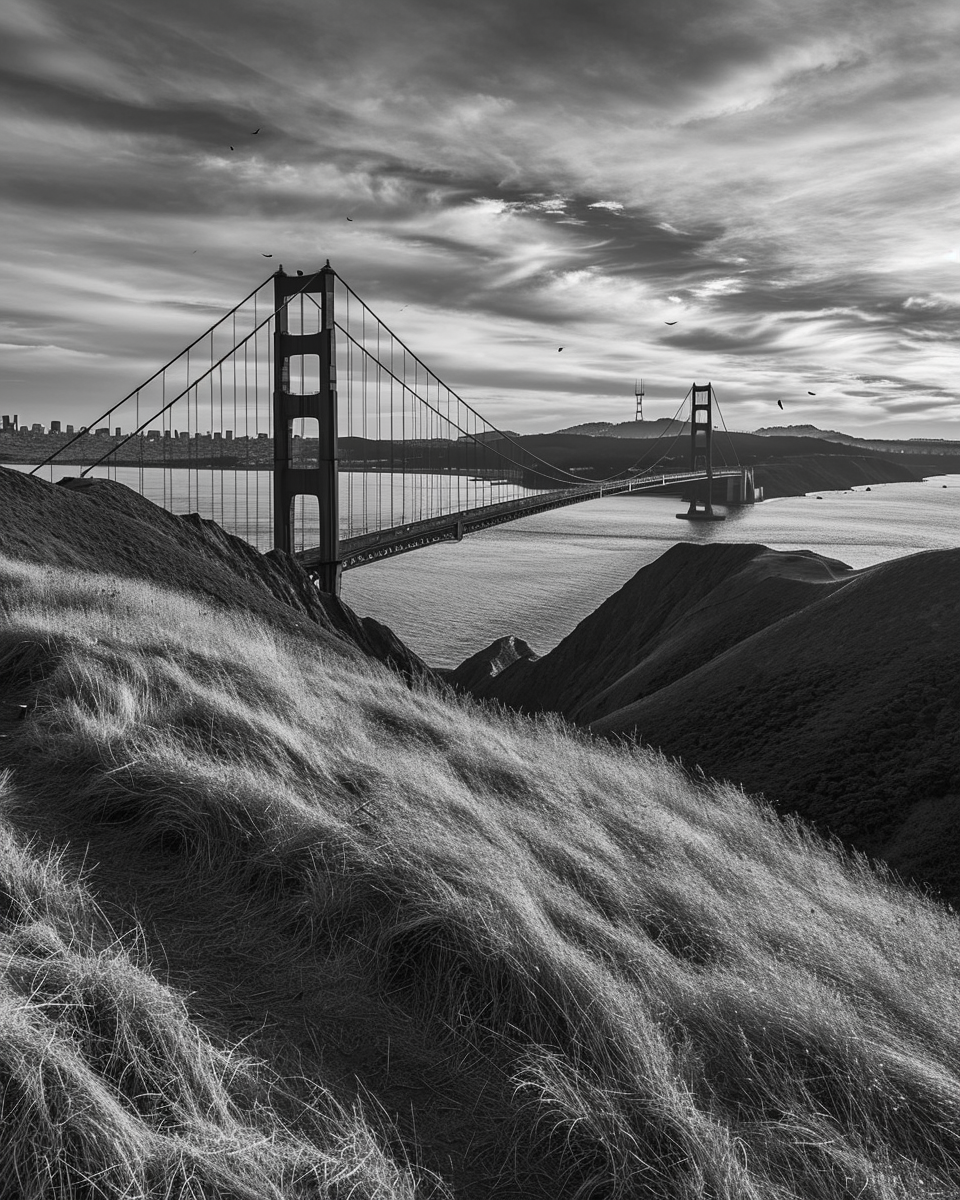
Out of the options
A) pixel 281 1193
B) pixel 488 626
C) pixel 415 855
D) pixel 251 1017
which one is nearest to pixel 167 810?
pixel 415 855

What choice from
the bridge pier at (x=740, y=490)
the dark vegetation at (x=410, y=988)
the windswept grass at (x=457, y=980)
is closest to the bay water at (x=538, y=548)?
the bridge pier at (x=740, y=490)

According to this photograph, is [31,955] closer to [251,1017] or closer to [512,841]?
[251,1017]

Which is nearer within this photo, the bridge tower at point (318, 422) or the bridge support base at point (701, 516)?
the bridge tower at point (318, 422)

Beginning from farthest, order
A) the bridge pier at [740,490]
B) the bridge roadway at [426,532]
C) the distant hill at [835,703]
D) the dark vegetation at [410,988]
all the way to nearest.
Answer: the bridge pier at [740,490] → the bridge roadway at [426,532] → the distant hill at [835,703] → the dark vegetation at [410,988]

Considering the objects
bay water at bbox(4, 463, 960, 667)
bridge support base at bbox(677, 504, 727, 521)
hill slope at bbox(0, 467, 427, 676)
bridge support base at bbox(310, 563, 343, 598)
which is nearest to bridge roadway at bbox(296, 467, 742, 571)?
bridge support base at bbox(310, 563, 343, 598)

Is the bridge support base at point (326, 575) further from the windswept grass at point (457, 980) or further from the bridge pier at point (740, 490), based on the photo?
the bridge pier at point (740, 490)

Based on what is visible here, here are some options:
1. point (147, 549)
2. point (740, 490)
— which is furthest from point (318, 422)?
point (740, 490)
